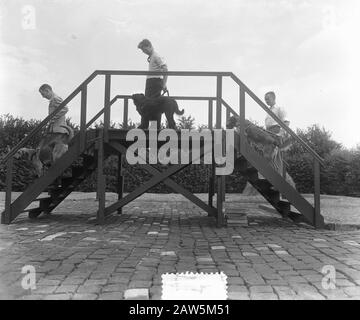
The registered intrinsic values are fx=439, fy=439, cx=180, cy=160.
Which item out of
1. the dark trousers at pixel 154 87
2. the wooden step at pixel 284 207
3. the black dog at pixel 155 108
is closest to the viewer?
the black dog at pixel 155 108

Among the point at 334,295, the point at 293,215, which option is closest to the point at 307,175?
the point at 293,215

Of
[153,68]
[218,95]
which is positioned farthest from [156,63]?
[218,95]

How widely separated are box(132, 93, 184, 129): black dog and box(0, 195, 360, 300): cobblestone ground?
5.62 feet

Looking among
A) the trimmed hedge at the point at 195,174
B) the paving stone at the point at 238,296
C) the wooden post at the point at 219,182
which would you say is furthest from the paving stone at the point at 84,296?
the trimmed hedge at the point at 195,174

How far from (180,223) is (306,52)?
3.37 meters

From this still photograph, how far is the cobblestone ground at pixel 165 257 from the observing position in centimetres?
312

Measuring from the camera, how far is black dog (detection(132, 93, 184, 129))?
7.19 meters

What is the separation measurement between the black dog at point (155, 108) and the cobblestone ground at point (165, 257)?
1.71 meters

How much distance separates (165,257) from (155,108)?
3.45 meters

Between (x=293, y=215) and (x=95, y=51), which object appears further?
(x=293, y=215)

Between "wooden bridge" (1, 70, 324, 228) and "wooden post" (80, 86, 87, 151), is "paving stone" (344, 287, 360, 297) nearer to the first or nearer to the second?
"wooden bridge" (1, 70, 324, 228)

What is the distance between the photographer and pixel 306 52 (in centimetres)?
577

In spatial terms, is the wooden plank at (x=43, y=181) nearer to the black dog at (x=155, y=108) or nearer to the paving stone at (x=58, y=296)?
the black dog at (x=155, y=108)

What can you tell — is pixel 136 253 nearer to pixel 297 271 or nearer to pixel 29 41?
pixel 297 271
